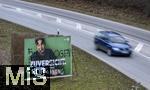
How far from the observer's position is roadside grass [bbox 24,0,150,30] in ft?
162

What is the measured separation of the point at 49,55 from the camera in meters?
22.5

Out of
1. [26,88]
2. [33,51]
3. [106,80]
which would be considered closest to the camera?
[26,88]

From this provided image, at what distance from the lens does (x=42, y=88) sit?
16.9 meters

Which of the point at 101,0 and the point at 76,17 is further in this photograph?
the point at 101,0

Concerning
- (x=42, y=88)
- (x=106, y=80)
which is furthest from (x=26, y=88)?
(x=106, y=80)

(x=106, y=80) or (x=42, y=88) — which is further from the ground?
(x=42, y=88)

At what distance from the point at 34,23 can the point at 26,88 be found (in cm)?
2761

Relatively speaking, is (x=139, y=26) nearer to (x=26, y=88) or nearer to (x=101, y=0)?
(x=101, y=0)

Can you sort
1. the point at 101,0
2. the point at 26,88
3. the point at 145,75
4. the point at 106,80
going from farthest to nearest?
the point at 101,0 < the point at 145,75 < the point at 106,80 < the point at 26,88

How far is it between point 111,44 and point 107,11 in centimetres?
2155

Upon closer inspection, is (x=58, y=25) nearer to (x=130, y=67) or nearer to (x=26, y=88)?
(x=130, y=67)

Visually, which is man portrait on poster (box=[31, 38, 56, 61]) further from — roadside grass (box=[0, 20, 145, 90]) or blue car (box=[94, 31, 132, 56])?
blue car (box=[94, 31, 132, 56])

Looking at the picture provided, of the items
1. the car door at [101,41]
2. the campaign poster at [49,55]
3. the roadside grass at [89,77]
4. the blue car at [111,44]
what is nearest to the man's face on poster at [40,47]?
the campaign poster at [49,55]

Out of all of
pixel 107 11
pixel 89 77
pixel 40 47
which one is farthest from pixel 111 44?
pixel 107 11
